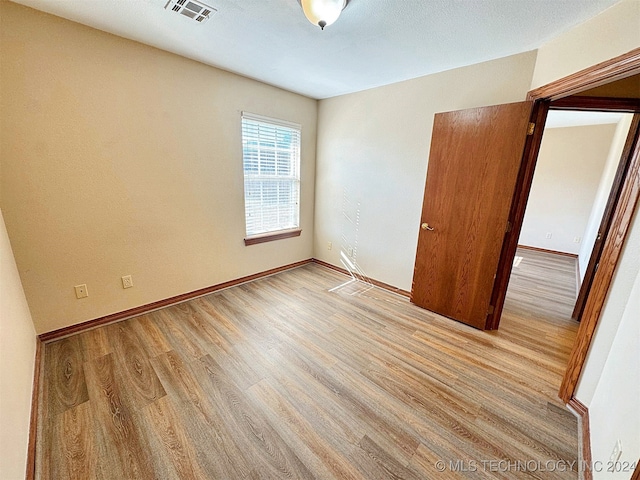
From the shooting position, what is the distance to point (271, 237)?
10.7ft

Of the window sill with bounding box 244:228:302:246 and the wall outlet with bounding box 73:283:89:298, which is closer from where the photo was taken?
the wall outlet with bounding box 73:283:89:298

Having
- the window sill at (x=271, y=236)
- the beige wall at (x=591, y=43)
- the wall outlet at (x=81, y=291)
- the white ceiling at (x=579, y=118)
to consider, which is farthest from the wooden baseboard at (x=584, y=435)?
the white ceiling at (x=579, y=118)

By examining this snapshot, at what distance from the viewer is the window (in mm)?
2851

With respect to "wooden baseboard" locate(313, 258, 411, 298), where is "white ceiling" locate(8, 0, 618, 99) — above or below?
above

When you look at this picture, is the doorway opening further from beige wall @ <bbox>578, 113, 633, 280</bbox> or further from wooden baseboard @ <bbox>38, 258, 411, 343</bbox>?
wooden baseboard @ <bbox>38, 258, 411, 343</bbox>

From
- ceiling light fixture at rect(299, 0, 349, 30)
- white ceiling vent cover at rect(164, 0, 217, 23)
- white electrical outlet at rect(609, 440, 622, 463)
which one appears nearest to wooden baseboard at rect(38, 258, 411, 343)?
white electrical outlet at rect(609, 440, 622, 463)

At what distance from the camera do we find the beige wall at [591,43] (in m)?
1.25

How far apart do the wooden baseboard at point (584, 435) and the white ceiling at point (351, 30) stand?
7.38 ft

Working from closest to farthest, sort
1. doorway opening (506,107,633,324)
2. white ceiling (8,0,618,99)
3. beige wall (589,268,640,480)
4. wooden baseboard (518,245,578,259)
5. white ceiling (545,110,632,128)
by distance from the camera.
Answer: beige wall (589,268,640,480)
white ceiling (8,0,618,99)
white ceiling (545,110,632,128)
doorway opening (506,107,633,324)
wooden baseboard (518,245,578,259)

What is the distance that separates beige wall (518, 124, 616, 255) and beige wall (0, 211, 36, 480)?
6794 millimetres

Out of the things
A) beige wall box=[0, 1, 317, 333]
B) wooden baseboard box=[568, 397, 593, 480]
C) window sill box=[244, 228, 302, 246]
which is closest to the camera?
wooden baseboard box=[568, 397, 593, 480]

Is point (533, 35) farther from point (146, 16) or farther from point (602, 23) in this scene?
point (146, 16)

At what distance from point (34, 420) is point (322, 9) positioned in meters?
2.63

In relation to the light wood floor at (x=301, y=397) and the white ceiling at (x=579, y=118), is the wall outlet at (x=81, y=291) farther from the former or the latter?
the white ceiling at (x=579, y=118)
